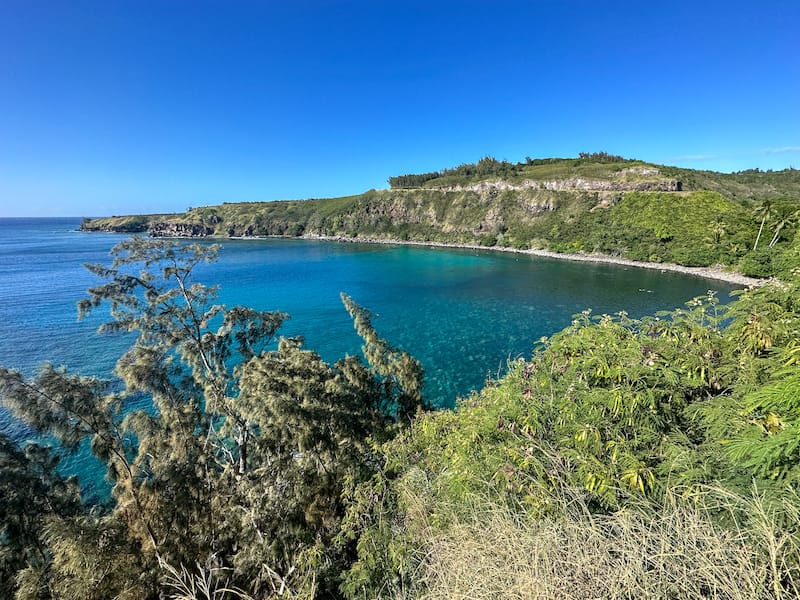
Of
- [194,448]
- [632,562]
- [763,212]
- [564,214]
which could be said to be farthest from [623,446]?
[564,214]

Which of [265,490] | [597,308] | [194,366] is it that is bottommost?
[597,308]

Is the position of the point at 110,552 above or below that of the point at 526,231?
below

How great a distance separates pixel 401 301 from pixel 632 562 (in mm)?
47126

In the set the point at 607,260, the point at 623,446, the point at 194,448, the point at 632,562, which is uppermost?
the point at 632,562

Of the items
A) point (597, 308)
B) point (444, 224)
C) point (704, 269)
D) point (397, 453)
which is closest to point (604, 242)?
point (704, 269)

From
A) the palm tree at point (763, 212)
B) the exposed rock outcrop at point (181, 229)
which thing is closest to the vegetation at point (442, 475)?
the palm tree at point (763, 212)

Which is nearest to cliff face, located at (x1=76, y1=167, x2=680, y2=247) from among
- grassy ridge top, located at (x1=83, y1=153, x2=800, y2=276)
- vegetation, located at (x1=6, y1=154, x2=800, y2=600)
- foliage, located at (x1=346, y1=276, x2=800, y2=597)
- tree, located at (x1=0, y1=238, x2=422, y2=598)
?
grassy ridge top, located at (x1=83, y1=153, x2=800, y2=276)

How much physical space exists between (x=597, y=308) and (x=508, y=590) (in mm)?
47924

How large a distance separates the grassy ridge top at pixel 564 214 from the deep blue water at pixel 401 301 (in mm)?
12702

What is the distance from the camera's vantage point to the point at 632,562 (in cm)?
338

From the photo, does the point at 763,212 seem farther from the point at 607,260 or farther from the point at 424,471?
the point at 424,471

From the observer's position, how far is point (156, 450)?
35.5ft

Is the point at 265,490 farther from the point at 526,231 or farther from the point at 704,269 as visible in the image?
the point at 526,231

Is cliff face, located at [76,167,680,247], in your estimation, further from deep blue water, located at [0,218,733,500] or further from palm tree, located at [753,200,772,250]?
palm tree, located at [753,200,772,250]
